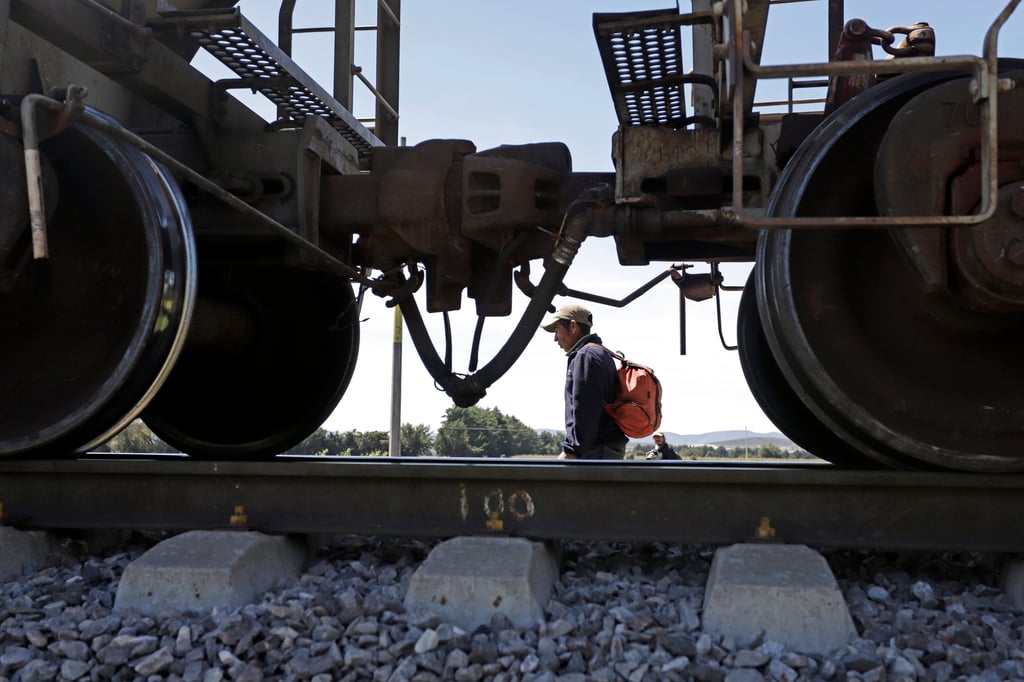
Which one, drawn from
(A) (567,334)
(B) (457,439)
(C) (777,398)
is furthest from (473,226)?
(B) (457,439)

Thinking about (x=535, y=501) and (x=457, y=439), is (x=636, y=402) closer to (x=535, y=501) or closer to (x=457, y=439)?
(x=535, y=501)

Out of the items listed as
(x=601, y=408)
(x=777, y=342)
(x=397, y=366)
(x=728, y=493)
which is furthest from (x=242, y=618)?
(x=397, y=366)

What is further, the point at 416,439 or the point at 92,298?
the point at 416,439

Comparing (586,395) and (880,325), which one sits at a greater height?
(880,325)

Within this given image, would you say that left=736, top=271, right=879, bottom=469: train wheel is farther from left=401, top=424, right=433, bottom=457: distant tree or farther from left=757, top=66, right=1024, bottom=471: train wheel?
left=401, top=424, right=433, bottom=457: distant tree

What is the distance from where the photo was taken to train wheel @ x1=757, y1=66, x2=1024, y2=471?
9.56 feet

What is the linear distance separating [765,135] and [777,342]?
101cm

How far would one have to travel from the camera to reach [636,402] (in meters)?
5.39

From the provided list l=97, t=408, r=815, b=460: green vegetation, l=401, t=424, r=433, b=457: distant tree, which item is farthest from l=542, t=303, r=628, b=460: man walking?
l=401, t=424, r=433, b=457: distant tree

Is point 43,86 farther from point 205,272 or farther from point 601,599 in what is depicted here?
point 601,599

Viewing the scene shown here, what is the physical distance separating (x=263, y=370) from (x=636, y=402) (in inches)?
82.1

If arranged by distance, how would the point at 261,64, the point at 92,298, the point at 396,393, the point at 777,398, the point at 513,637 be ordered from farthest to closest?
the point at 396,393 → the point at 261,64 → the point at 777,398 → the point at 92,298 → the point at 513,637

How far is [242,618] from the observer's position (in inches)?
100

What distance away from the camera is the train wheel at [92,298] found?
3.27 m
